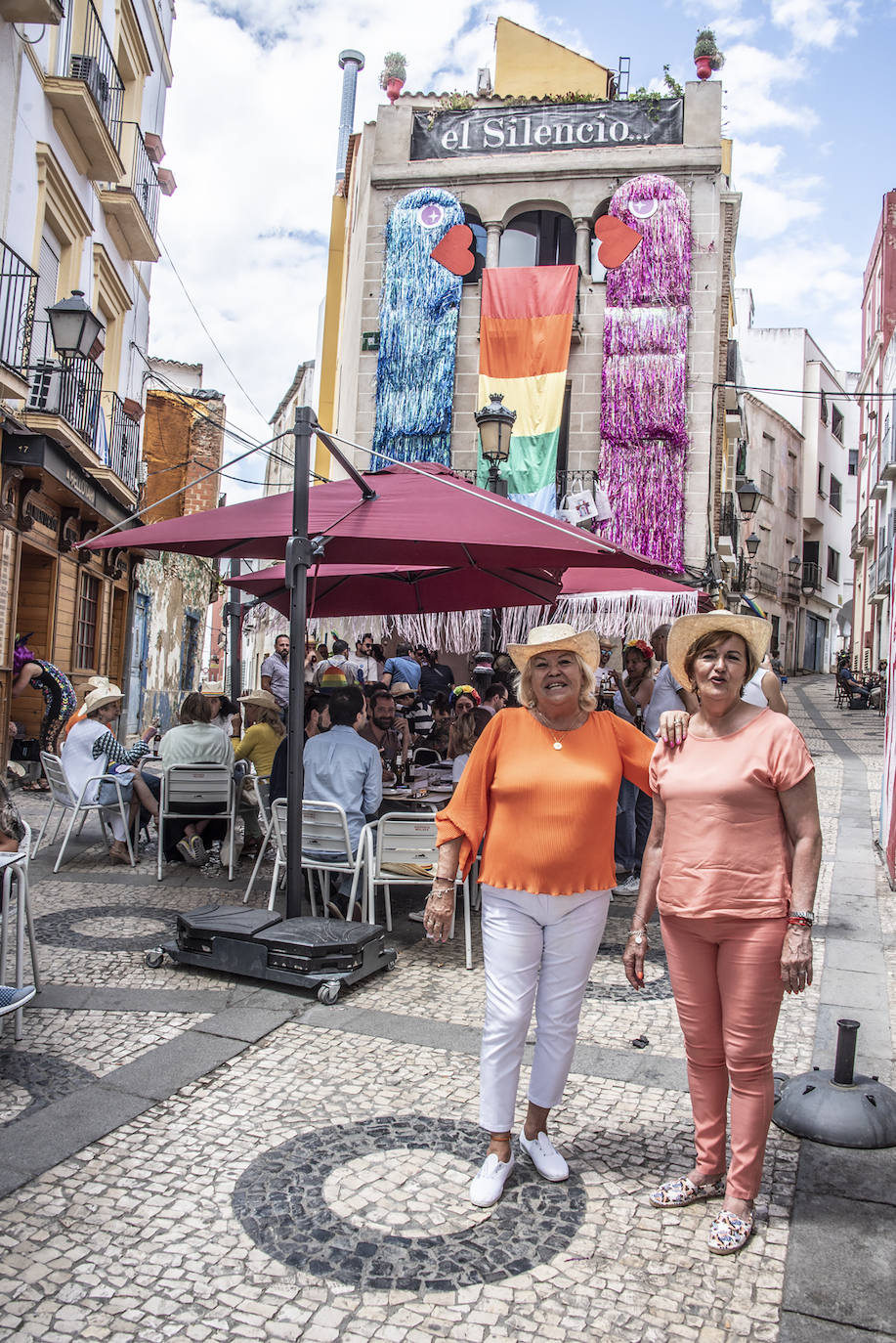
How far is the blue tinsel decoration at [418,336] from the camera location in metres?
18.9

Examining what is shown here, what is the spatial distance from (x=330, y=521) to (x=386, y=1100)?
10.3 ft

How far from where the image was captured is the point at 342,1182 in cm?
306

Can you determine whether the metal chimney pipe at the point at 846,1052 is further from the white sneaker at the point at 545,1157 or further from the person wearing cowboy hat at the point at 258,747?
the person wearing cowboy hat at the point at 258,747

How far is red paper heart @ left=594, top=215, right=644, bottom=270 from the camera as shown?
1820 centimetres

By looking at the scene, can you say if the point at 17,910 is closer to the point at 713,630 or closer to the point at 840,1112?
the point at 713,630

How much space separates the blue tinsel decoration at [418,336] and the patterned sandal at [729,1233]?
16.9 metres

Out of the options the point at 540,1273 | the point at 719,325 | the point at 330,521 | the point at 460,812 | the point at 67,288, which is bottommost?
the point at 540,1273

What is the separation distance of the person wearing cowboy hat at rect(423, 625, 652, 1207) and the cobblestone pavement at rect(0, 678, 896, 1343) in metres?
0.31

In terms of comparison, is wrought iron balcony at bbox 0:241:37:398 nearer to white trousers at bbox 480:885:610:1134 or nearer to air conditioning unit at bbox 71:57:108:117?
air conditioning unit at bbox 71:57:108:117

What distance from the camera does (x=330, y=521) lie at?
566 centimetres

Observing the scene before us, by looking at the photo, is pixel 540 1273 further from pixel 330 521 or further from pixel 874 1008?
pixel 330 521

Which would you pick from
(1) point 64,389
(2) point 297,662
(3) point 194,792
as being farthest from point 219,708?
(1) point 64,389

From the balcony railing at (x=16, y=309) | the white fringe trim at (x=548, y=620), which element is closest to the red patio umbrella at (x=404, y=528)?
the white fringe trim at (x=548, y=620)

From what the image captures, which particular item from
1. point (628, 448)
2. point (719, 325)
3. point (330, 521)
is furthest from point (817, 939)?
point (719, 325)
